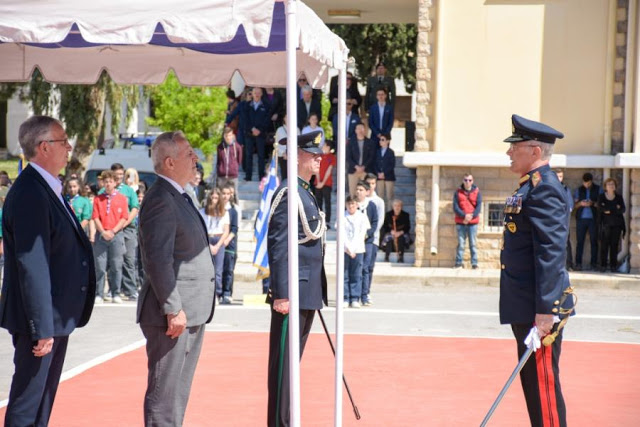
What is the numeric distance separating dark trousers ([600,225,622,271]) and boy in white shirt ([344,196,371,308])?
20.9 ft

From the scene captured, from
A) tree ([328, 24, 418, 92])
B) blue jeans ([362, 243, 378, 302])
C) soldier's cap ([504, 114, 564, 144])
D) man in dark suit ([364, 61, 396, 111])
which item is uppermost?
tree ([328, 24, 418, 92])

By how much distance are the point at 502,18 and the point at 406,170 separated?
6.39 m

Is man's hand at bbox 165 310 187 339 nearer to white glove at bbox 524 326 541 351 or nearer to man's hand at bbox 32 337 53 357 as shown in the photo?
man's hand at bbox 32 337 53 357

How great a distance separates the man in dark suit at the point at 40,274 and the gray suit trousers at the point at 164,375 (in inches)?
18.4

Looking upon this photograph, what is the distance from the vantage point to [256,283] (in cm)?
2017

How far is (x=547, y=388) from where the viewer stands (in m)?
6.65

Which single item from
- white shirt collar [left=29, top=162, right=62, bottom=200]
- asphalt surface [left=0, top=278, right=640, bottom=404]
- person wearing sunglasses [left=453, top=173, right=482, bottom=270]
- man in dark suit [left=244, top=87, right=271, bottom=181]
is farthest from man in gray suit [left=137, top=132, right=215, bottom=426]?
man in dark suit [left=244, top=87, right=271, bottom=181]

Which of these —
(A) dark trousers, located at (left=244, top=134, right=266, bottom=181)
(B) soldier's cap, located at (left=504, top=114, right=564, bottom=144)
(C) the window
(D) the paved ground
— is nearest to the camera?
(B) soldier's cap, located at (left=504, top=114, right=564, bottom=144)

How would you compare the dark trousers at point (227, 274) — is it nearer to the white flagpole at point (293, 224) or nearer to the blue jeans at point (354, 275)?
the blue jeans at point (354, 275)

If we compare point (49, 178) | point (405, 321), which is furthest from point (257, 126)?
point (49, 178)

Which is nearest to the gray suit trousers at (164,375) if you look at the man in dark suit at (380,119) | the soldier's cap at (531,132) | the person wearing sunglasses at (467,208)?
the soldier's cap at (531,132)

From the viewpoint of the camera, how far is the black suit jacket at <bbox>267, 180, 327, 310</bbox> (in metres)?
7.30

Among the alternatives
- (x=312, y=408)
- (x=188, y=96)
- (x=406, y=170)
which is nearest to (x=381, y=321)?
(x=312, y=408)

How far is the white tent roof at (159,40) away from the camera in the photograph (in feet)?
19.3
